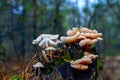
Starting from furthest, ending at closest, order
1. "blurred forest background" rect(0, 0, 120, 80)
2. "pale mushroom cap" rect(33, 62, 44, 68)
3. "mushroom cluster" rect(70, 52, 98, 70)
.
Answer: "blurred forest background" rect(0, 0, 120, 80) → "pale mushroom cap" rect(33, 62, 44, 68) → "mushroom cluster" rect(70, 52, 98, 70)

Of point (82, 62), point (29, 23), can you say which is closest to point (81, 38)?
point (82, 62)

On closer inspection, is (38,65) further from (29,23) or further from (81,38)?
(29,23)

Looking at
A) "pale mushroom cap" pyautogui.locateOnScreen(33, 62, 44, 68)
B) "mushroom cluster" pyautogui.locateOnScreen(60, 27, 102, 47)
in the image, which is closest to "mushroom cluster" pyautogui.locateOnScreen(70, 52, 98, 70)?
"mushroom cluster" pyautogui.locateOnScreen(60, 27, 102, 47)

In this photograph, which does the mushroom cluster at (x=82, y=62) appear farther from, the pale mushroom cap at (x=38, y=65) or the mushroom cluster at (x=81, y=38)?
the pale mushroom cap at (x=38, y=65)

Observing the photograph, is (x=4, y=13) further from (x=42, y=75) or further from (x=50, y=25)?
(x=42, y=75)

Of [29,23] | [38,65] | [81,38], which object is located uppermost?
[29,23]

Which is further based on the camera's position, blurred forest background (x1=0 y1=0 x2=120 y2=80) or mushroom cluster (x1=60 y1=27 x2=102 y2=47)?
blurred forest background (x1=0 y1=0 x2=120 y2=80)

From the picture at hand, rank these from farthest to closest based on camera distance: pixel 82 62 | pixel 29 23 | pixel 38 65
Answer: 1. pixel 29 23
2. pixel 38 65
3. pixel 82 62

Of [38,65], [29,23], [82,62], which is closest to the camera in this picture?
[82,62]

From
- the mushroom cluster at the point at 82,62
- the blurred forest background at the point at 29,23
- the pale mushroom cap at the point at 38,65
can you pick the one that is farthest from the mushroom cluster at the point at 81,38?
the blurred forest background at the point at 29,23

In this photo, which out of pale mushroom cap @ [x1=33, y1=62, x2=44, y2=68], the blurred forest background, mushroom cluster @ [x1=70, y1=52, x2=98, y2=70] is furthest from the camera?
the blurred forest background

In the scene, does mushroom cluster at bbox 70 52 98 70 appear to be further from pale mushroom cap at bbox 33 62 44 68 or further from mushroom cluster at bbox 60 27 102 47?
pale mushroom cap at bbox 33 62 44 68
